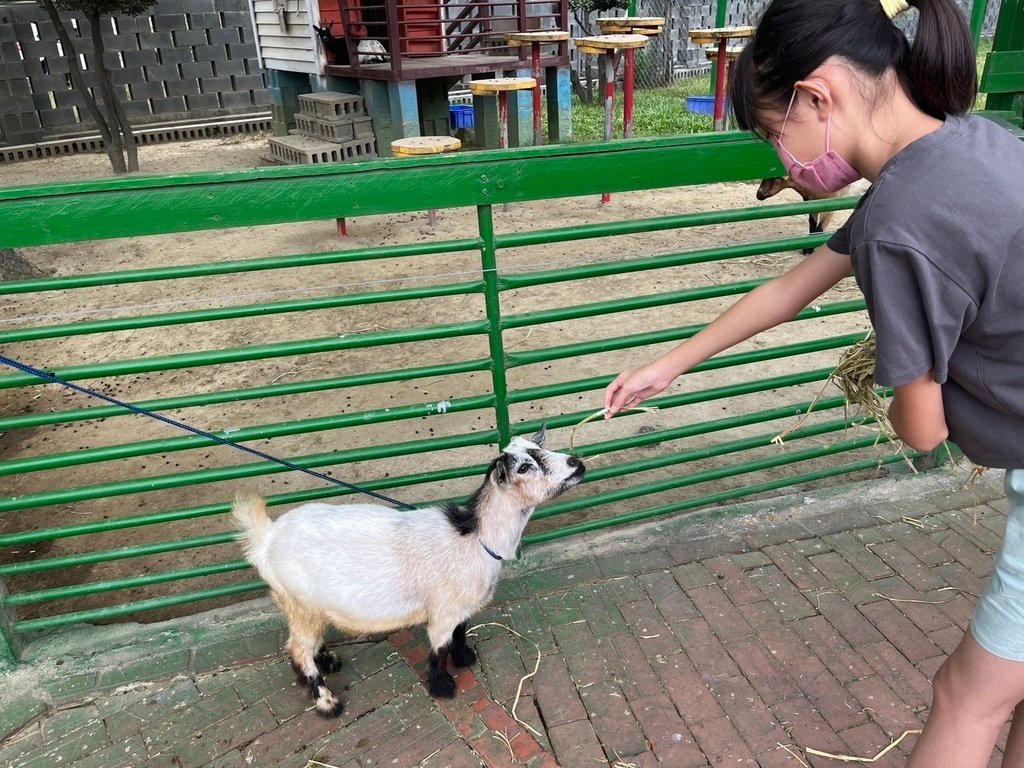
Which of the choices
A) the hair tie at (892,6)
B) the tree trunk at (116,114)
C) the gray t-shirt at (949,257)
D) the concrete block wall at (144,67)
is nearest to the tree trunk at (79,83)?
the tree trunk at (116,114)

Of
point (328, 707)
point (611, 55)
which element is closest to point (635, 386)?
point (328, 707)

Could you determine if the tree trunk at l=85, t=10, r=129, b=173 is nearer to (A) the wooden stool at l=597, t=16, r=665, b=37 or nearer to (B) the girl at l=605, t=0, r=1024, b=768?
(A) the wooden stool at l=597, t=16, r=665, b=37

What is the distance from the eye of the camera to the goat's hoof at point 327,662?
108 inches

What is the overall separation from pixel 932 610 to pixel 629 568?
3.80 ft

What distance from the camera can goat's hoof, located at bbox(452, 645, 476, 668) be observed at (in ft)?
9.08

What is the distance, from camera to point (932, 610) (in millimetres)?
2910

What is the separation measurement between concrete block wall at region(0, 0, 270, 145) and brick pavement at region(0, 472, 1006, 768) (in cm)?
1336

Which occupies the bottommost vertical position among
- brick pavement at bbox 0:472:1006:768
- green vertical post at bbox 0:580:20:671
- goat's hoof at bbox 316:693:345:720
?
brick pavement at bbox 0:472:1006:768

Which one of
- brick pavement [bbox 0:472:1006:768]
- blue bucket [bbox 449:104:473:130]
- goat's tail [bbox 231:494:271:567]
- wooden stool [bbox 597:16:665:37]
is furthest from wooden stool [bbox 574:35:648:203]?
goat's tail [bbox 231:494:271:567]

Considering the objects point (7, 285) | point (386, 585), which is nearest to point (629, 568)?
point (386, 585)

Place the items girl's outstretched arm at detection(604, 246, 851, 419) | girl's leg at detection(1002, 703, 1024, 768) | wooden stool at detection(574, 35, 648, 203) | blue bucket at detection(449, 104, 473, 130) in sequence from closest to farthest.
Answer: girl's leg at detection(1002, 703, 1024, 768)
girl's outstretched arm at detection(604, 246, 851, 419)
wooden stool at detection(574, 35, 648, 203)
blue bucket at detection(449, 104, 473, 130)

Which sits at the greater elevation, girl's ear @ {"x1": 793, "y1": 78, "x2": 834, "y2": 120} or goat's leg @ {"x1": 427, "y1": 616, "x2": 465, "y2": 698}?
girl's ear @ {"x1": 793, "y1": 78, "x2": 834, "y2": 120}

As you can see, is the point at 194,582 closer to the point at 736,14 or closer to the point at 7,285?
the point at 7,285

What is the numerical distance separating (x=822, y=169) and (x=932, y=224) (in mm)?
347
